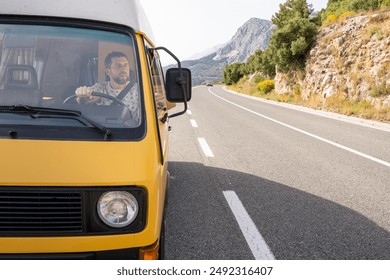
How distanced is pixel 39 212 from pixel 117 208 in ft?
1.46

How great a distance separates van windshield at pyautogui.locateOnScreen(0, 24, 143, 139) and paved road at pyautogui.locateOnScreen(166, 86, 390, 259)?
1560 millimetres

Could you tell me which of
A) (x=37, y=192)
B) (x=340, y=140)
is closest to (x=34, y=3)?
(x=37, y=192)

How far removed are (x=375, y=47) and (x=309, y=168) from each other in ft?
50.8

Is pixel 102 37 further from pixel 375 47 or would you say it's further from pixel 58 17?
pixel 375 47

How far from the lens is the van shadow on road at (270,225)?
3.35m

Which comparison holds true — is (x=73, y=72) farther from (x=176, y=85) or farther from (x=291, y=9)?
(x=291, y=9)

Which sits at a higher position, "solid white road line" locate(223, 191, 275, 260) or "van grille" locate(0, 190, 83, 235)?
"van grille" locate(0, 190, 83, 235)

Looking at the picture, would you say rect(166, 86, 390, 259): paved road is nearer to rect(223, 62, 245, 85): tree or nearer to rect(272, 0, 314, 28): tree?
rect(272, 0, 314, 28): tree

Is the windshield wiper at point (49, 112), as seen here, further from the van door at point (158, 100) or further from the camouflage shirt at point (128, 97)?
the van door at point (158, 100)

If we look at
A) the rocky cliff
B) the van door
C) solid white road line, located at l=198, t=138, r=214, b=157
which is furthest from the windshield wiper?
the rocky cliff

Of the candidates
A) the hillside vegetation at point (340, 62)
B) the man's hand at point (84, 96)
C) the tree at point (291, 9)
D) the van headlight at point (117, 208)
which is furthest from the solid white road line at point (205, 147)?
the tree at point (291, 9)

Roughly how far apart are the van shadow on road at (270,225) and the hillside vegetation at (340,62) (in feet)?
34.1

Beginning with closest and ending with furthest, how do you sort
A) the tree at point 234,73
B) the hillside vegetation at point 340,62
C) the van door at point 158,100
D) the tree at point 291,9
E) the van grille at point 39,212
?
the van grille at point 39,212 → the van door at point 158,100 → the hillside vegetation at point 340,62 → the tree at point 291,9 → the tree at point 234,73

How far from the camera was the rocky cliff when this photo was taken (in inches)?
Answer: 689
